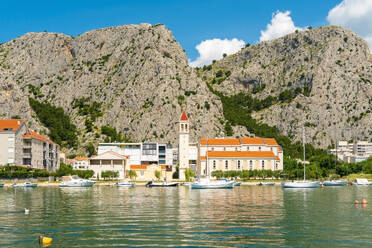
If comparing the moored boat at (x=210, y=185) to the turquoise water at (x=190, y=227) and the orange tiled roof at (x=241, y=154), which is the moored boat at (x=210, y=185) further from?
the turquoise water at (x=190, y=227)

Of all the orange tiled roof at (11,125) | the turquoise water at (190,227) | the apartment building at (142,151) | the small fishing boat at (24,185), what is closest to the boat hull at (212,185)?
the small fishing boat at (24,185)

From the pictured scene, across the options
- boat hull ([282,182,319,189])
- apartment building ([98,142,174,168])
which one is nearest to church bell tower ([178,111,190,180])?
apartment building ([98,142,174,168])

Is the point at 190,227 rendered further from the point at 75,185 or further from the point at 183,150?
the point at 183,150

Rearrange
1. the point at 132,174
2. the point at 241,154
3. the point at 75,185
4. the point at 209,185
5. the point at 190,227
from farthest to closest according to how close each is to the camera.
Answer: the point at 241,154 < the point at 132,174 < the point at 75,185 < the point at 209,185 < the point at 190,227

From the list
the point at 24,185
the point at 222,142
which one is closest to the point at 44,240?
the point at 24,185

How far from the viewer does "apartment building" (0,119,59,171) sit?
139750 millimetres

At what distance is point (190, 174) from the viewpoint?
154625 mm

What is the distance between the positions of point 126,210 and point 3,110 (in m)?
159

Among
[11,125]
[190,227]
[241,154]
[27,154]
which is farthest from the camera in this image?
[241,154]

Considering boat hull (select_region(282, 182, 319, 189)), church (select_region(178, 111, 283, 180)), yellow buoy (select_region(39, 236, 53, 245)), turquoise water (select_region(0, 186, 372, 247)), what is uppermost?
church (select_region(178, 111, 283, 180))

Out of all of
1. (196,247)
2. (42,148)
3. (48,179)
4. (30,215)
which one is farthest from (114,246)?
(42,148)

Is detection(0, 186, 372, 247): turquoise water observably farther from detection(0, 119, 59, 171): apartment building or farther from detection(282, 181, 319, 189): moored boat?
detection(0, 119, 59, 171): apartment building

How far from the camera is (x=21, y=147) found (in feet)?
472

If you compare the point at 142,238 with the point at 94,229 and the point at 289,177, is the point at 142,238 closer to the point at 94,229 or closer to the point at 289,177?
the point at 94,229
